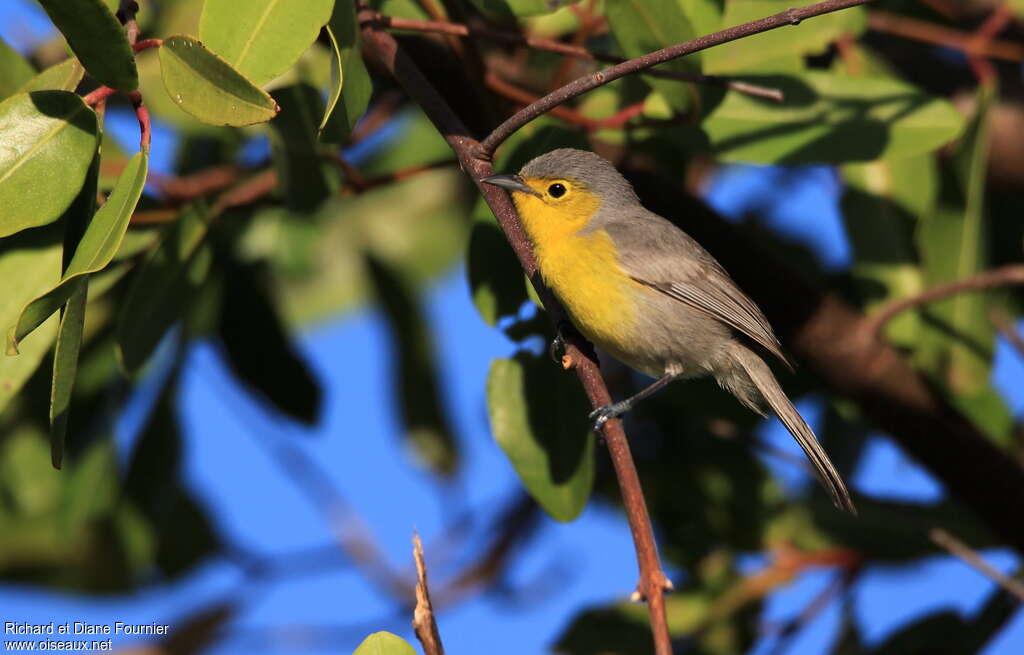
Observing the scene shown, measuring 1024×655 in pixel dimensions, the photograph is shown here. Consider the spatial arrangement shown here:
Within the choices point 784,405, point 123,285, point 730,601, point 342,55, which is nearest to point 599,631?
point 730,601

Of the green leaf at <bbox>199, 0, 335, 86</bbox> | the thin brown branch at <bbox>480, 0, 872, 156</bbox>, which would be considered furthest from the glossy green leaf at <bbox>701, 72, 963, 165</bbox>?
the green leaf at <bbox>199, 0, 335, 86</bbox>

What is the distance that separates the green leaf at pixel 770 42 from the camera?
3.82 metres

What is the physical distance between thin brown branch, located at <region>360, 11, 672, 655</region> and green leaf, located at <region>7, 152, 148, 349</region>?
0.77 m

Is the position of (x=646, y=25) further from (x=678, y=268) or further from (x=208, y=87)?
(x=208, y=87)

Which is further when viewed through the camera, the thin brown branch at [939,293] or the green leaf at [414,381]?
the green leaf at [414,381]

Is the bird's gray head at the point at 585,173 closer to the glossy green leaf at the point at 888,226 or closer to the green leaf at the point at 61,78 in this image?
the glossy green leaf at the point at 888,226

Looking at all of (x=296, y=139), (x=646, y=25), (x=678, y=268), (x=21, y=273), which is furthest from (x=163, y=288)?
(x=678, y=268)

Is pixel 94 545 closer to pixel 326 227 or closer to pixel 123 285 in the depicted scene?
pixel 123 285

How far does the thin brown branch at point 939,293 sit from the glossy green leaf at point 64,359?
275 centimetres

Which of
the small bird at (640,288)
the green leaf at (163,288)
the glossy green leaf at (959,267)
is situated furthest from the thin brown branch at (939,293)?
the green leaf at (163,288)

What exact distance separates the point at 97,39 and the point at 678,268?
2214mm

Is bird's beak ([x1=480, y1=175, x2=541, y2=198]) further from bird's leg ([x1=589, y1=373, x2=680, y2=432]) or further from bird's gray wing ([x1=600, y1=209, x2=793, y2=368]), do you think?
bird's leg ([x1=589, y1=373, x2=680, y2=432])

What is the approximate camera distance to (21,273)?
3.24 m

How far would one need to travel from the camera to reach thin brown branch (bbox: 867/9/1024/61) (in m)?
4.48
